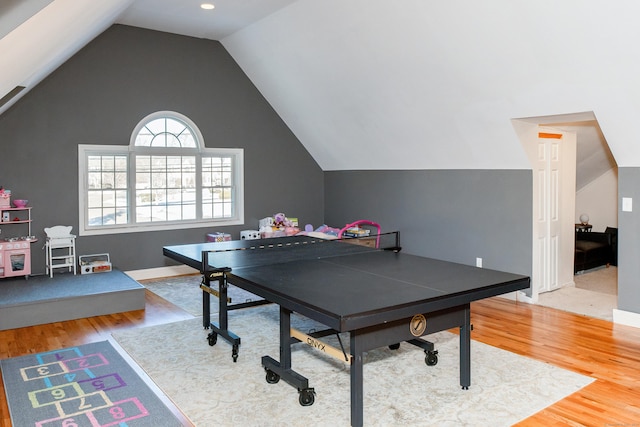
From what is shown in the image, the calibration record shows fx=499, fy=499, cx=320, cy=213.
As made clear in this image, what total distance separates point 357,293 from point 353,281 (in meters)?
0.32

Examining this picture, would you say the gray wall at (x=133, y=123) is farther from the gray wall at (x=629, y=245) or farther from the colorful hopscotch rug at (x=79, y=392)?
the gray wall at (x=629, y=245)

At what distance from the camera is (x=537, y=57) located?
4.17 m

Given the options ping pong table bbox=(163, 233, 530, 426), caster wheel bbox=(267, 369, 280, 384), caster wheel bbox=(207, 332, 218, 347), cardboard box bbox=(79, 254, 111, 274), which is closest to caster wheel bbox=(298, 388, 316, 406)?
ping pong table bbox=(163, 233, 530, 426)

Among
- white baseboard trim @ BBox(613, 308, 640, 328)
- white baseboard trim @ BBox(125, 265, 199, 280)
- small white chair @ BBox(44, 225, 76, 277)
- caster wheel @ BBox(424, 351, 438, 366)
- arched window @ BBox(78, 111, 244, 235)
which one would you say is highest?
arched window @ BBox(78, 111, 244, 235)

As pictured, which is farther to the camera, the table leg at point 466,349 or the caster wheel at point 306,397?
the table leg at point 466,349

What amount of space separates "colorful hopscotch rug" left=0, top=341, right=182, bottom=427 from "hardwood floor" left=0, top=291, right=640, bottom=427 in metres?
0.11

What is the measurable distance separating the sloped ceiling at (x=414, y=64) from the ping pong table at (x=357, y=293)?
1.73 metres

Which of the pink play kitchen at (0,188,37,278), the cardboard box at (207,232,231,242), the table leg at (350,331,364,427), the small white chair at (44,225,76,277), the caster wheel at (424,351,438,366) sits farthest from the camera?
the cardboard box at (207,232,231,242)

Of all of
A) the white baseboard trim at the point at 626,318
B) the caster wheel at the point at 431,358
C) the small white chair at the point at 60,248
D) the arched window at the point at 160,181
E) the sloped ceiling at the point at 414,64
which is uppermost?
the sloped ceiling at the point at 414,64

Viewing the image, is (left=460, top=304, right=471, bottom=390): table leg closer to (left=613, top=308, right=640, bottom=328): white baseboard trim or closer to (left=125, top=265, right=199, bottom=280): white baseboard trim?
(left=613, top=308, right=640, bottom=328): white baseboard trim

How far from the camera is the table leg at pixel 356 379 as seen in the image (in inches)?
104

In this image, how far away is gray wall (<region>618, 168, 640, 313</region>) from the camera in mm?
4457

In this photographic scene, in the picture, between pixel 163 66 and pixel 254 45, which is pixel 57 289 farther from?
pixel 254 45

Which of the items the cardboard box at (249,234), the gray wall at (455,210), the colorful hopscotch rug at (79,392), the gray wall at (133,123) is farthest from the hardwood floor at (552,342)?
the cardboard box at (249,234)
